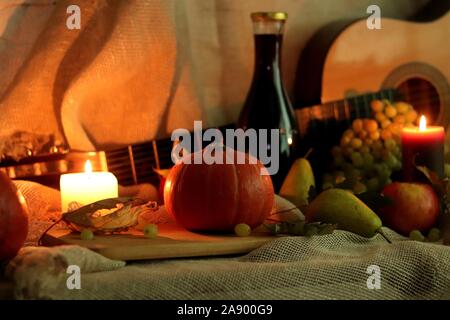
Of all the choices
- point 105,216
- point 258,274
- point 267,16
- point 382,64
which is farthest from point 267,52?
point 258,274

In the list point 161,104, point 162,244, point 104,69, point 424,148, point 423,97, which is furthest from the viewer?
point 423,97

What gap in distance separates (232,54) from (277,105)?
0.20 m

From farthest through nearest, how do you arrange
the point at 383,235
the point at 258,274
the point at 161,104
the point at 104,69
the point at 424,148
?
the point at 161,104 → the point at 104,69 → the point at 424,148 → the point at 383,235 → the point at 258,274

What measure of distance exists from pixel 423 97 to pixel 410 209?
19.2 inches

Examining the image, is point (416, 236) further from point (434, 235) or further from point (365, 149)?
point (365, 149)

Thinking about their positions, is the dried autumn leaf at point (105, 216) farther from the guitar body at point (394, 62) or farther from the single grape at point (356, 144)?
the guitar body at point (394, 62)

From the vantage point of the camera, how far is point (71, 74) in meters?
1.42

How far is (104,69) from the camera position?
139 cm

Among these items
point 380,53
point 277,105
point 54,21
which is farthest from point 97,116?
point 380,53

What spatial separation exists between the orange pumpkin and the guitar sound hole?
607 millimetres

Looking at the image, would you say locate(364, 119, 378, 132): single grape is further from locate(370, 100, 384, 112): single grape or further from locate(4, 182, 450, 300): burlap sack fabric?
locate(4, 182, 450, 300): burlap sack fabric

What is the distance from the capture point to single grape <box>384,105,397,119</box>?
58.9 inches

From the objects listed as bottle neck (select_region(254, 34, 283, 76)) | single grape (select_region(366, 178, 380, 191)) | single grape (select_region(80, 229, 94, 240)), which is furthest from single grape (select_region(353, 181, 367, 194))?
single grape (select_region(80, 229, 94, 240))

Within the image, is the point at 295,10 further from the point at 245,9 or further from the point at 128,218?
the point at 128,218
